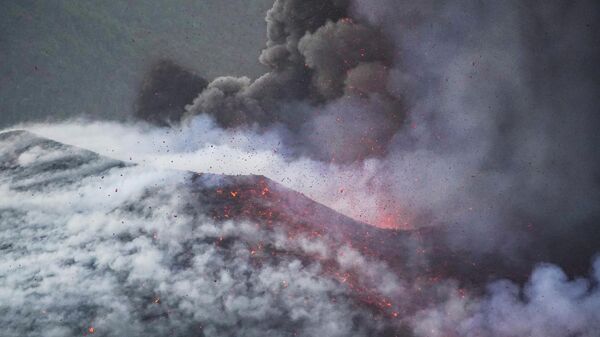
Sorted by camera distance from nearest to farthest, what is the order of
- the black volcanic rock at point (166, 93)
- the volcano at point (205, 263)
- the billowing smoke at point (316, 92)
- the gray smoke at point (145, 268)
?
the gray smoke at point (145, 268) → the volcano at point (205, 263) → the billowing smoke at point (316, 92) → the black volcanic rock at point (166, 93)

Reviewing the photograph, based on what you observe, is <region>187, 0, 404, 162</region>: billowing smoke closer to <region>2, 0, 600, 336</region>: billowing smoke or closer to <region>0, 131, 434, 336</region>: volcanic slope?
<region>2, 0, 600, 336</region>: billowing smoke

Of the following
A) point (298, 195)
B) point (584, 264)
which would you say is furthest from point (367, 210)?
point (584, 264)

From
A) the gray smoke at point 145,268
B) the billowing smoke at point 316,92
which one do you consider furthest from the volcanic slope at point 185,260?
the billowing smoke at point 316,92

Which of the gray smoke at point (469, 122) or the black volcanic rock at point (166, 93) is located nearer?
the gray smoke at point (469, 122)

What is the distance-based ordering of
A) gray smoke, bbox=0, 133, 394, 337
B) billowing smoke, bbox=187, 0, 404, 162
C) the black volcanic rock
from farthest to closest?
the black volcanic rock, billowing smoke, bbox=187, 0, 404, 162, gray smoke, bbox=0, 133, 394, 337

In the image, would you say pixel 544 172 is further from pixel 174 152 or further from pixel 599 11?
pixel 174 152

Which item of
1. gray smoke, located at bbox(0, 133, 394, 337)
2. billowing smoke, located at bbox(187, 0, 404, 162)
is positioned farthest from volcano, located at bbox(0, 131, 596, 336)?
billowing smoke, located at bbox(187, 0, 404, 162)

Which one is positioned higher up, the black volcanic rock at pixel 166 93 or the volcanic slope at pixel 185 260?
the black volcanic rock at pixel 166 93

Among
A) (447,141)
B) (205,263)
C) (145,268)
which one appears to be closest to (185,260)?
(205,263)

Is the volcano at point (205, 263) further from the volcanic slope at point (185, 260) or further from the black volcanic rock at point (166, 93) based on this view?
the black volcanic rock at point (166, 93)
